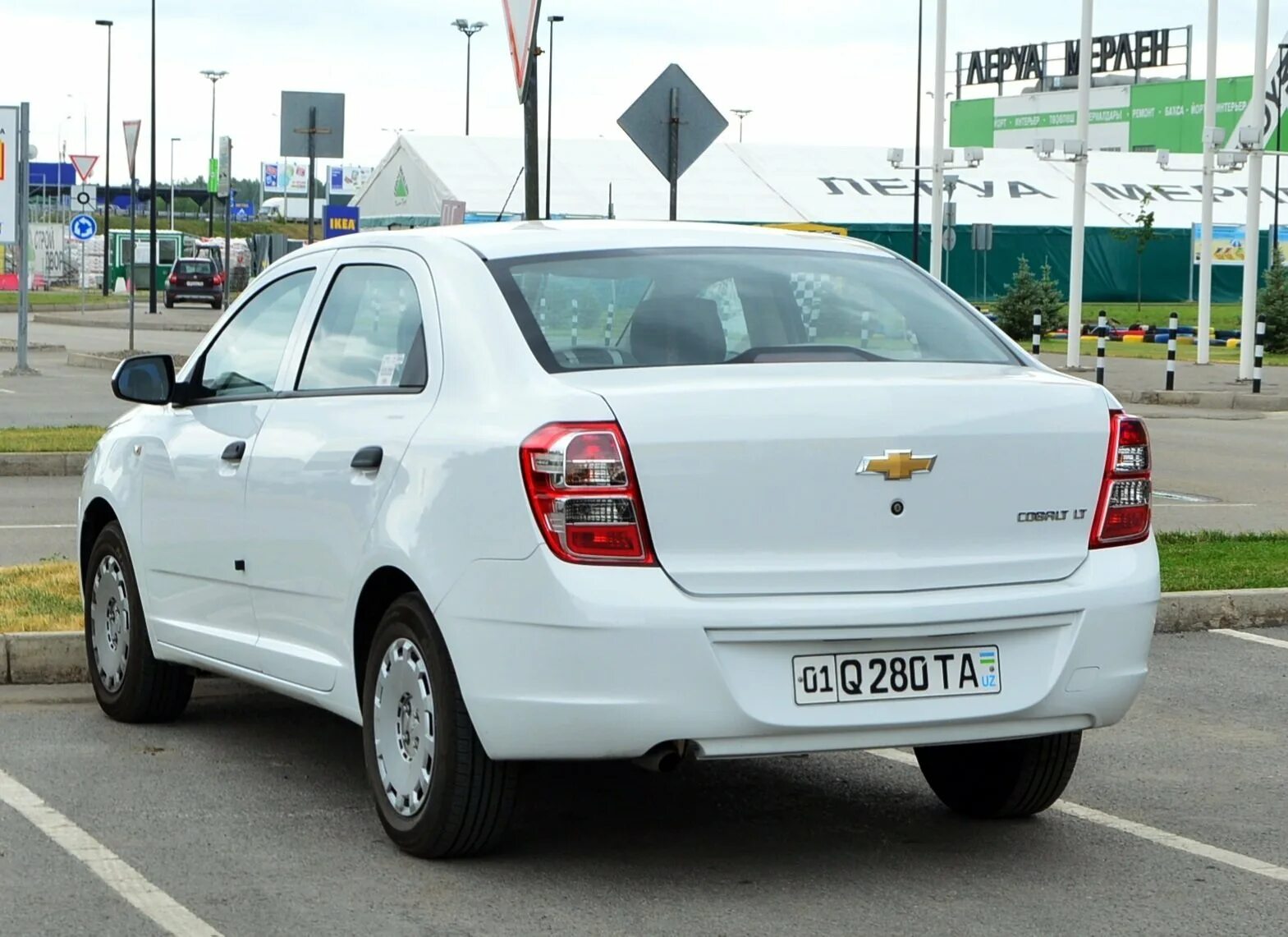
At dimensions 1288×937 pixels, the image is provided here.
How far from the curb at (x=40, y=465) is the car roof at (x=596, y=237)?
11.0 metres

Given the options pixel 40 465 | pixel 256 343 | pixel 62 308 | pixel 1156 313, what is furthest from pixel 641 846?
pixel 62 308

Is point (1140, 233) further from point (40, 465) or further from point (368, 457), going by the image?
point (368, 457)

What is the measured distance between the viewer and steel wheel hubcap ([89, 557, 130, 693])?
7.17 m

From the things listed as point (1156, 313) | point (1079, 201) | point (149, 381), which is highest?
point (1079, 201)

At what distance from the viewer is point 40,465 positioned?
16.7m

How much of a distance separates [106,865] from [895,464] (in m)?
2.14

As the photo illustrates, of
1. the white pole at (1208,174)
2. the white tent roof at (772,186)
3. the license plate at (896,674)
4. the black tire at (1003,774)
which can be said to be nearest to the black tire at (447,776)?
the license plate at (896,674)

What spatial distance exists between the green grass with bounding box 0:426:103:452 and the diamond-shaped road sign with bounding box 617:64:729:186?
5471mm

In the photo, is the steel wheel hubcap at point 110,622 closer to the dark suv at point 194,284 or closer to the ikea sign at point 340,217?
the ikea sign at point 340,217

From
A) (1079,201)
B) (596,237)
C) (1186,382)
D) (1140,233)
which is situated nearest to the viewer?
(596,237)

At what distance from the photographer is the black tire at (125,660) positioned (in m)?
7.06

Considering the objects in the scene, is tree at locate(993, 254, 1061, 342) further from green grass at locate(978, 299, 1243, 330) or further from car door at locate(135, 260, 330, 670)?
car door at locate(135, 260, 330, 670)

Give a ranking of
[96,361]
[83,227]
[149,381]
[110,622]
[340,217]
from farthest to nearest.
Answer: [83,227] → [340,217] → [96,361] → [110,622] → [149,381]

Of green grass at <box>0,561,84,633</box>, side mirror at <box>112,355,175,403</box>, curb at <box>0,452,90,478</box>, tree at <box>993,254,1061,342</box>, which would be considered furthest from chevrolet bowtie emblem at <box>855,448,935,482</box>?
tree at <box>993,254,1061,342</box>
